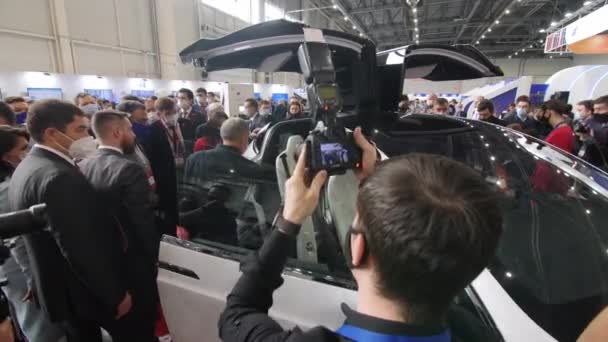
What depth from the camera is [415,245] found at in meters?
0.57

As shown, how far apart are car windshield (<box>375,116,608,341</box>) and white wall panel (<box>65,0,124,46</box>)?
10.5 meters

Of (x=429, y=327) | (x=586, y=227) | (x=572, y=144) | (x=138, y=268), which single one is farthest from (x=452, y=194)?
(x=572, y=144)

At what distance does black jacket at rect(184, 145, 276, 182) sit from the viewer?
5.95ft

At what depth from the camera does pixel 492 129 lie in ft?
7.81

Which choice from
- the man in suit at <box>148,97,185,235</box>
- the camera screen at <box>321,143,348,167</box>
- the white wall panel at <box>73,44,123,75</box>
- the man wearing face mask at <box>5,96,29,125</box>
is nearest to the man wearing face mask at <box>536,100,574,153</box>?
the camera screen at <box>321,143,348,167</box>

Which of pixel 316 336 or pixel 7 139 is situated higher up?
pixel 7 139

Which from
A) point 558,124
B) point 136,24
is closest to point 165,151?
point 558,124

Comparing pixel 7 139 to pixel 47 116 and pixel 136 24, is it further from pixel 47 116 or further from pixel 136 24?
pixel 136 24

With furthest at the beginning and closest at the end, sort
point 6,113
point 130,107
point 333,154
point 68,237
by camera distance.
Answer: point 130,107 → point 6,113 → point 68,237 → point 333,154

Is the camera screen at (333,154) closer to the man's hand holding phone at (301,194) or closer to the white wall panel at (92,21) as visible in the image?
the man's hand holding phone at (301,194)

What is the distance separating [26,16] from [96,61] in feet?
6.72

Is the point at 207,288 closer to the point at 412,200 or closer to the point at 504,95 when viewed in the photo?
the point at 412,200

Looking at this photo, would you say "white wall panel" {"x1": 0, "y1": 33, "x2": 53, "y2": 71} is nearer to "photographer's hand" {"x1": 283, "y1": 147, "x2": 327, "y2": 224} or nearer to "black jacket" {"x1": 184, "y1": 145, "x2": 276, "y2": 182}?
"black jacket" {"x1": 184, "y1": 145, "x2": 276, "y2": 182}

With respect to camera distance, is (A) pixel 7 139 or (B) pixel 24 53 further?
(B) pixel 24 53
